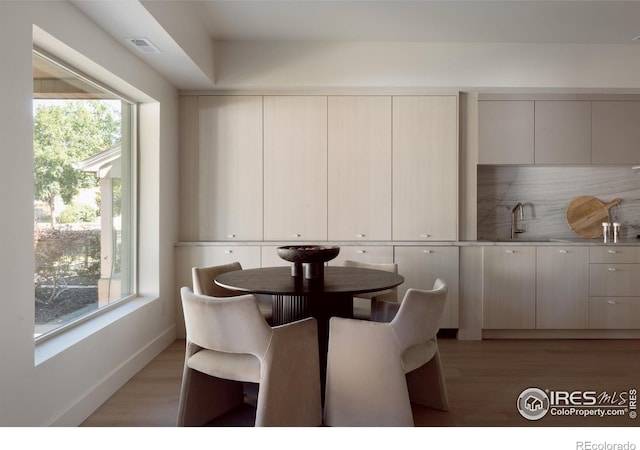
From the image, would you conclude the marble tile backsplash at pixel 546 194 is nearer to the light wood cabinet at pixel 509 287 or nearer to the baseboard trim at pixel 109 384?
the light wood cabinet at pixel 509 287

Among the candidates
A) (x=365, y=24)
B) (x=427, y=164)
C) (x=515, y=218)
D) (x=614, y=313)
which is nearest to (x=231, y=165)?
(x=365, y=24)

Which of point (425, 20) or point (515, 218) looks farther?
point (515, 218)

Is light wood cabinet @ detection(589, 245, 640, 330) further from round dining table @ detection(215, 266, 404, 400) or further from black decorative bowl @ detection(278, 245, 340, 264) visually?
black decorative bowl @ detection(278, 245, 340, 264)

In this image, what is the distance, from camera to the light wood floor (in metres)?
2.68

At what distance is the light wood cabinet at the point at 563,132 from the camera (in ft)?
15.0

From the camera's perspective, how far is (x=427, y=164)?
447 centimetres

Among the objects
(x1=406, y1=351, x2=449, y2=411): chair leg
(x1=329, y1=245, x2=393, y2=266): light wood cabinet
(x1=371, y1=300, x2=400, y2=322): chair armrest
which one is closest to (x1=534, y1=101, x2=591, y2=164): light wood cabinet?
(x1=329, y1=245, x2=393, y2=266): light wood cabinet

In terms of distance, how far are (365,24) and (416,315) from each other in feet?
8.93

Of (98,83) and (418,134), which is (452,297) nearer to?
(418,134)

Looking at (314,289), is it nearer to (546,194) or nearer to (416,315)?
(416,315)

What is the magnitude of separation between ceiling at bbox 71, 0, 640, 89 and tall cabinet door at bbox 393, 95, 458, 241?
2.09 feet

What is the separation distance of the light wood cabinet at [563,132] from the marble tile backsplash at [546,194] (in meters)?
0.43

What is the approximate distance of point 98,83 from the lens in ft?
10.9

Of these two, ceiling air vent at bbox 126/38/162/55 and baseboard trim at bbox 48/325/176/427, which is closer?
baseboard trim at bbox 48/325/176/427
